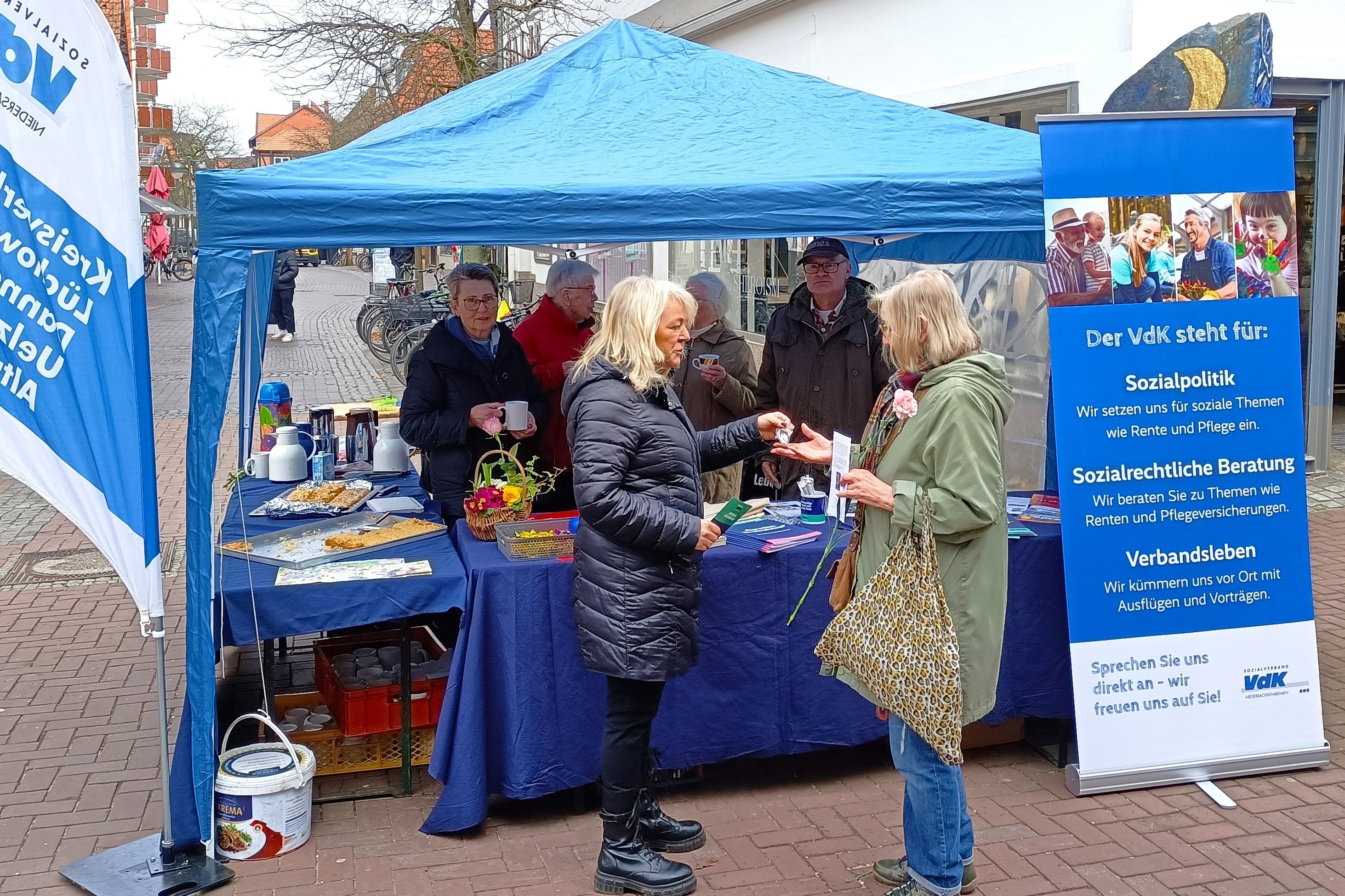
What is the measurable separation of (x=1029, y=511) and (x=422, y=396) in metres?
2.40

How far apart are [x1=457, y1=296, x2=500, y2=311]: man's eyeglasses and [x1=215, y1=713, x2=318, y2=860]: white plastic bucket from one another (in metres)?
1.89

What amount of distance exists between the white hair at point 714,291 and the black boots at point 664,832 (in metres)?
2.65

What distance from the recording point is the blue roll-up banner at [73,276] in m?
3.15

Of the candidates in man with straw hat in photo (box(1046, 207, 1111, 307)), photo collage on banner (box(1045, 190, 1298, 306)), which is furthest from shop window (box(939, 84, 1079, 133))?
man with straw hat in photo (box(1046, 207, 1111, 307))

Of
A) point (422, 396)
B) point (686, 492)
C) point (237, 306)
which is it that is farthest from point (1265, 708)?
point (237, 306)

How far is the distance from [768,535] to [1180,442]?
1.41 meters

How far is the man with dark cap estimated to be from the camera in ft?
17.1

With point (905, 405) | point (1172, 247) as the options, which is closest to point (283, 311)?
point (1172, 247)

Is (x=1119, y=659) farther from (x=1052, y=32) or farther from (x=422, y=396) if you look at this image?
(x=1052, y=32)

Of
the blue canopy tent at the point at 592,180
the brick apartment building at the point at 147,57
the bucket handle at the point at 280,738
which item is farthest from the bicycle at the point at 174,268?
the bucket handle at the point at 280,738

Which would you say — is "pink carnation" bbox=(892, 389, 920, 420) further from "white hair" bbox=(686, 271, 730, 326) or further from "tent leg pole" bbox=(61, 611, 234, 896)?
"white hair" bbox=(686, 271, 730, 326)

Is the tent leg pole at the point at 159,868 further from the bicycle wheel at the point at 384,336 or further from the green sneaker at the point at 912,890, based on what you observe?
the bicycle wheel at the point at 384,336

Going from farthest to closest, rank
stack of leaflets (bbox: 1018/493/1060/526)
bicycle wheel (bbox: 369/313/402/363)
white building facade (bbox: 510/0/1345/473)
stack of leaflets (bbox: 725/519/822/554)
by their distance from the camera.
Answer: bicycle wheel (bbox: 369/313/402/363), white building facade (bbox: 510/0/1345/473), stack of leaflets (bbox: 1018/493/1060/526), stack of leaflets (bbox: 725/519/822/554)

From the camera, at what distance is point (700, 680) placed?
4.12 meters
